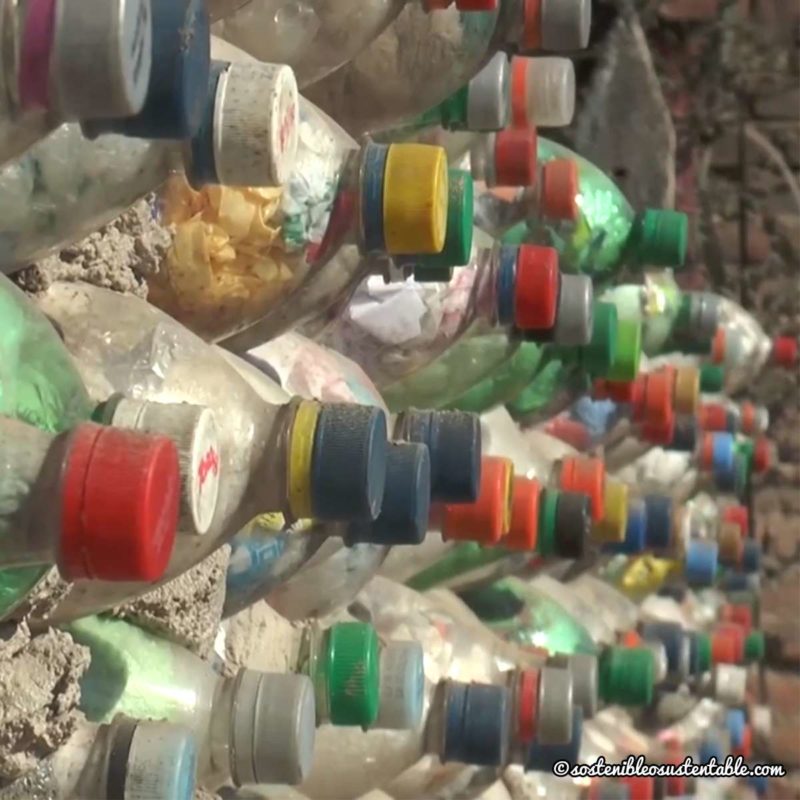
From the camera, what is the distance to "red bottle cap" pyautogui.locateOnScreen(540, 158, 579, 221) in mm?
632

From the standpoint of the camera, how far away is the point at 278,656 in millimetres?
466

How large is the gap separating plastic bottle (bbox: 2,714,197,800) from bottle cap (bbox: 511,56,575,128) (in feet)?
1.21

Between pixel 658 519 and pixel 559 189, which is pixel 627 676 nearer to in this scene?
pixel 658 519

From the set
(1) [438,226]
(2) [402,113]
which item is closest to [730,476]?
(2) [402,113]

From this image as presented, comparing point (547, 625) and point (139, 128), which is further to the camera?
point (547, 625)

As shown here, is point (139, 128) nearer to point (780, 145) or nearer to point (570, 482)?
point (570, 482)

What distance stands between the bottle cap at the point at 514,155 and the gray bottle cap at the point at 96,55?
0.39 m

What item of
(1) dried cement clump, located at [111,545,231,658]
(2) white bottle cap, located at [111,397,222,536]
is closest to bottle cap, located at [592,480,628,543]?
(1) dried cement clump, located at [111,545,231,658]

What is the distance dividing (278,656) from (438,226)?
0.18m

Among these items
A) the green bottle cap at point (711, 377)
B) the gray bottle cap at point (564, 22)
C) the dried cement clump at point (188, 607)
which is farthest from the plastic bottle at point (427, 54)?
the green bottle cap at point (711, 377)

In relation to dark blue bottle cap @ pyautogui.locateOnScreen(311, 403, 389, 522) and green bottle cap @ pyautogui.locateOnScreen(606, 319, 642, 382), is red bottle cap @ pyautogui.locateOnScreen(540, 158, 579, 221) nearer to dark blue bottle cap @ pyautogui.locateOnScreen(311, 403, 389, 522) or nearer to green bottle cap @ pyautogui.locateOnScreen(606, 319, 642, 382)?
green bottle cap @ pyautogui.locateOnScreen(606, 319, 642, 382)

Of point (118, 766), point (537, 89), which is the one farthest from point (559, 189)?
point (118, 766)

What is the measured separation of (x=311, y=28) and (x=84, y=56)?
0.80ft

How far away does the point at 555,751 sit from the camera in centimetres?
59
